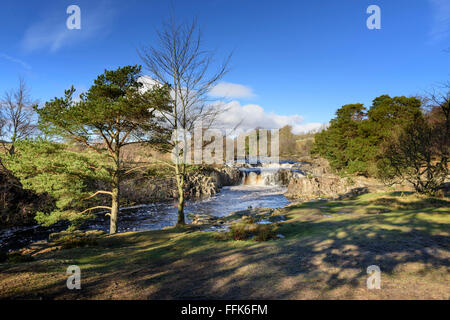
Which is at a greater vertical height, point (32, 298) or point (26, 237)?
point (32, 298)

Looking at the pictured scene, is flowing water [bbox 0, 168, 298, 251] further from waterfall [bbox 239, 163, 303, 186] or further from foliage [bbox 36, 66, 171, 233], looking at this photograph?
foliage [bbox 36, 66, 171, 233]

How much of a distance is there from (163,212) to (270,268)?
16.7 m

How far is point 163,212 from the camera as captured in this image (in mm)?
19828

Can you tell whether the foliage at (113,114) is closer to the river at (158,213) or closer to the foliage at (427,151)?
the river at (158,213)

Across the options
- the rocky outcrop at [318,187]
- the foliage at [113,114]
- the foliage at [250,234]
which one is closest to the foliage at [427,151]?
the rocky outcrop at [318,187]

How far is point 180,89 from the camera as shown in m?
11.5

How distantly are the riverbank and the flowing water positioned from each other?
27.5ft

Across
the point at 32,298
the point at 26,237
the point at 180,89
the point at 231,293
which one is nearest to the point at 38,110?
the point at 180,89

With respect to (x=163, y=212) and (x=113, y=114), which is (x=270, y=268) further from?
(x=163, y=212)

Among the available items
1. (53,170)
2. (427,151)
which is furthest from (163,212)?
(427,151)

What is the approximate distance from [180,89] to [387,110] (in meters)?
25.4

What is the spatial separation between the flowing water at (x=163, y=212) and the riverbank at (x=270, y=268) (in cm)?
837

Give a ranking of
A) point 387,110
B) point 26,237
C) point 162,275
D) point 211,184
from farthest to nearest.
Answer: point 211,184 → point 387,110 → point 26,237 → point 162,275
